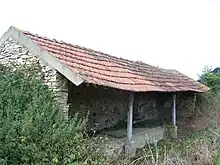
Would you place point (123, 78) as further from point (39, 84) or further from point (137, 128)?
point (137, 128)

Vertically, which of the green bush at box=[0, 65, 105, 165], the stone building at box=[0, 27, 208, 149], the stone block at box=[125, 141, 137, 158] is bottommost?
the stone block at box=[125, 141, 137, 158]

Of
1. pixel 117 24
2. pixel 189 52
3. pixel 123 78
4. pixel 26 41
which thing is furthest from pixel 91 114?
pixel 189 52

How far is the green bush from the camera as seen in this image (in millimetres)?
6285

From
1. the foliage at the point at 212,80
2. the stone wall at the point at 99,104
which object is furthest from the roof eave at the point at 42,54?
the foliage at the point at 212,80

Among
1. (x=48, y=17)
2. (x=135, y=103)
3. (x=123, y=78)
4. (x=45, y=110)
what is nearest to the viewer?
(x=45, y=110)

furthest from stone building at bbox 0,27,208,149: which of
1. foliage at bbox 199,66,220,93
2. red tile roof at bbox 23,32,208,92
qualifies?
Answer: foliage at bbox 199,66,220,93

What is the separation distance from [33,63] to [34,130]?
2.76m

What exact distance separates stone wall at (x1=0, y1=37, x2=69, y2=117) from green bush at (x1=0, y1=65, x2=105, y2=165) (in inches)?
9.0

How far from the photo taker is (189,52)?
29484 millimetres

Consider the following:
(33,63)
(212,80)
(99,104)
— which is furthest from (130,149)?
(212,80)

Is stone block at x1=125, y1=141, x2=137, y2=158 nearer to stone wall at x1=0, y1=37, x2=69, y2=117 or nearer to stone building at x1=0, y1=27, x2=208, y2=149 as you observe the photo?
stone building at x1=0, y1=27, x2=208, y2=149

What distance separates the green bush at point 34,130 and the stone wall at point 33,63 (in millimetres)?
229

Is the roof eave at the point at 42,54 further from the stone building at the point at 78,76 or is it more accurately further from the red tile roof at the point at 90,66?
the red tile roof at the point at 90,66

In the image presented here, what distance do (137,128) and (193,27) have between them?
10.2 metres
